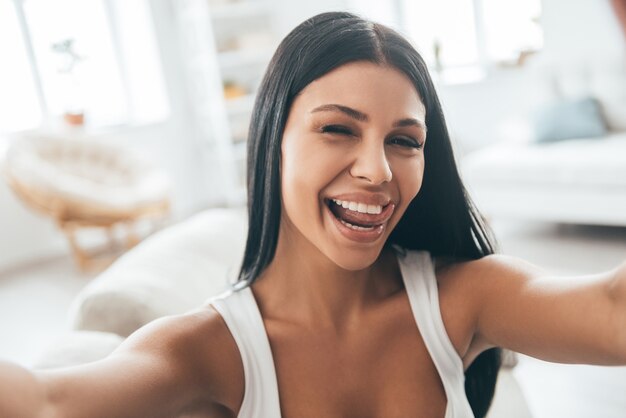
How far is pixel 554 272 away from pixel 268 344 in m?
1.38

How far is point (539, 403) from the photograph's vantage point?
156 cm

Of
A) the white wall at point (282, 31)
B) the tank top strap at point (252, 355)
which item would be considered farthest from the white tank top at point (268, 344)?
the white wall at point (282, 31)

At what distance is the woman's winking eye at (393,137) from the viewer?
792mm

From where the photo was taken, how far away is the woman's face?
2.54 feet

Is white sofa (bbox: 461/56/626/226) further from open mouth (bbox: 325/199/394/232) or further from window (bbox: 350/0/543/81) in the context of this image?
open mouth (bbox: 325/199/394/232)

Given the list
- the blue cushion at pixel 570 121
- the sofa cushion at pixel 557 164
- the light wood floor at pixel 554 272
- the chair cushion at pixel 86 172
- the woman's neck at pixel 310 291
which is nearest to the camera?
the woman's neck at pixel 310 291

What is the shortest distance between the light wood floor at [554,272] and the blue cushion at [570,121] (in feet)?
2.04

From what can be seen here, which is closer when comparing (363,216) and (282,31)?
(363,216)

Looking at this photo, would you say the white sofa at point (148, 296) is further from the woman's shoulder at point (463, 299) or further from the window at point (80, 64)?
the window at point (80, 64)

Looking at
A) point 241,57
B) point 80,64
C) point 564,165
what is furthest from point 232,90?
point 564,165

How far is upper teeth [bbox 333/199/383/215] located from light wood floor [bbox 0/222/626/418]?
901 mm

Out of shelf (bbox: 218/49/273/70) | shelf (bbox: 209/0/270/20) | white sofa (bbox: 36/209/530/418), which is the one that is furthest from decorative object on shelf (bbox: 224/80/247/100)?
white sofa (bbox: 36/209/530/418)

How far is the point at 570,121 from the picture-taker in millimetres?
3838

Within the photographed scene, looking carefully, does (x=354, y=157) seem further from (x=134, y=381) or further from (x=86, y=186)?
(x=86, y=186)
